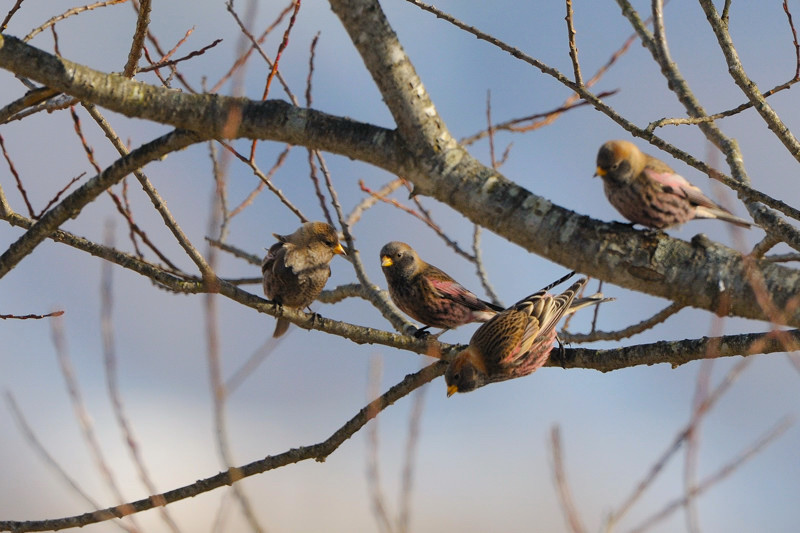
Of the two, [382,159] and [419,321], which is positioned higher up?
[419,321]

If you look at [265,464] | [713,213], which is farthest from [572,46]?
[265,464]

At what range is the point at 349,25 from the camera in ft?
9.18

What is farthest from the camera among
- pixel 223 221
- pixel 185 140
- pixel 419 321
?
pixel 223 221

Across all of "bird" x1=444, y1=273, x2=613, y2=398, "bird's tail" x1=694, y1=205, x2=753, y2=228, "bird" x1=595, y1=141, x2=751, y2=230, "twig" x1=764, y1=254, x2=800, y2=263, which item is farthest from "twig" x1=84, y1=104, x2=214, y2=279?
"twig" x1=764, y1=254, x2=800, y2=263

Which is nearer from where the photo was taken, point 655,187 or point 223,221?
point 655,187

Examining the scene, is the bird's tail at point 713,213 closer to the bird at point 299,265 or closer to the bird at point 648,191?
the bird at point 648,191

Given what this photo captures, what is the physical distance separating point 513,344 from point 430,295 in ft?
3.83

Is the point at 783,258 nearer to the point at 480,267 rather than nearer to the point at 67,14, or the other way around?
the point at 480,267

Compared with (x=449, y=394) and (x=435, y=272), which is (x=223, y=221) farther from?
(x=449, y=394)

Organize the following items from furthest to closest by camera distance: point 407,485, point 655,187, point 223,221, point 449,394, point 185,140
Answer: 1. point 223,221
2. point 449,394
3. point 655,187
4. point 185,140
5. point 407,485

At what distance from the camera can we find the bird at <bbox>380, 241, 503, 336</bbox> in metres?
5.68

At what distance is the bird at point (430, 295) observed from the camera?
568 cm

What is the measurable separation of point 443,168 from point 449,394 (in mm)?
2375

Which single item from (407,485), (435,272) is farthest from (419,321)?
(407,485)
